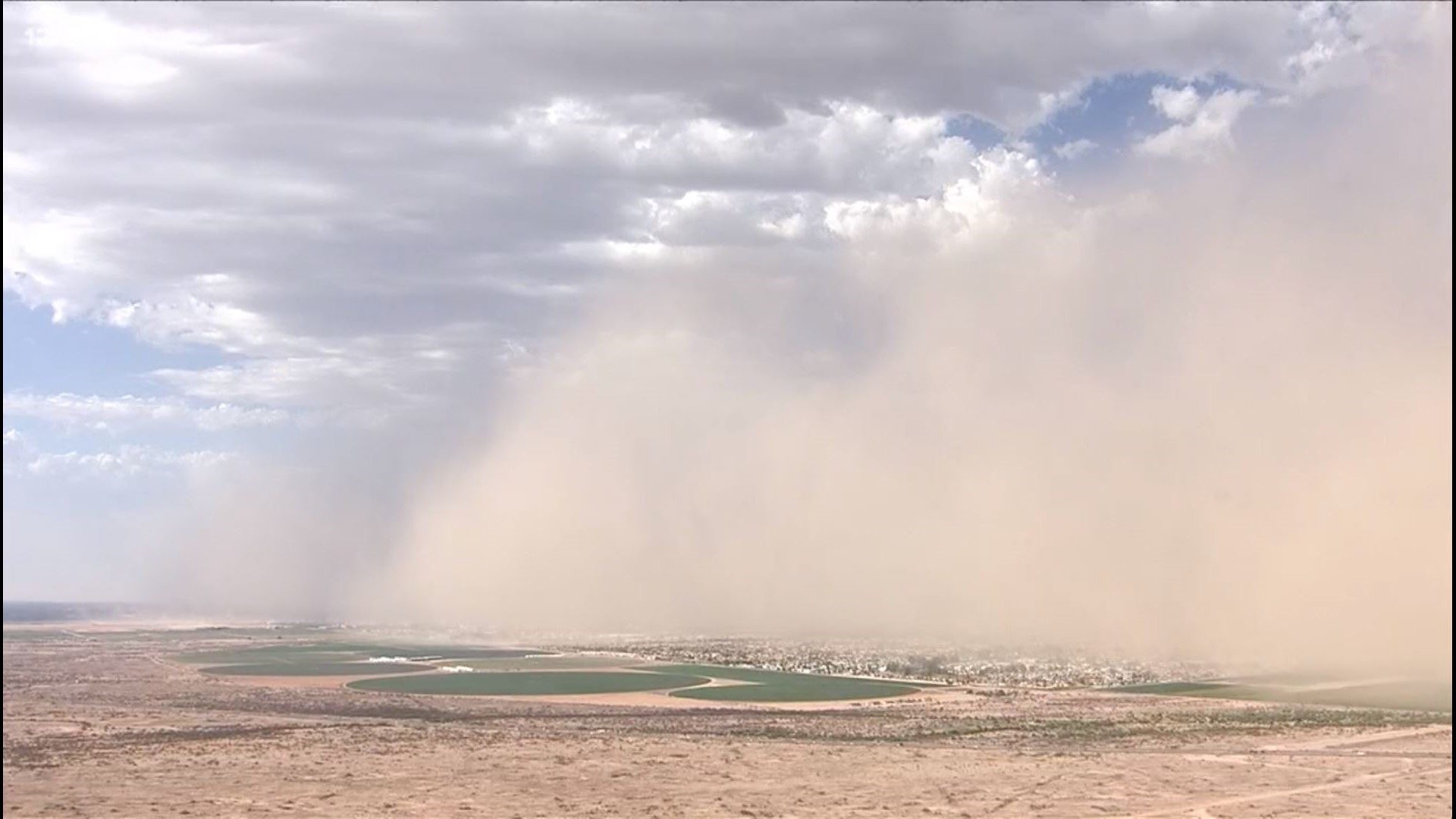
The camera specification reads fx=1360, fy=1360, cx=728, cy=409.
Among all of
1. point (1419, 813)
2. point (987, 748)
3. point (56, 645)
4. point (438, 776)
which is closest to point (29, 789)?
point (438, 776)

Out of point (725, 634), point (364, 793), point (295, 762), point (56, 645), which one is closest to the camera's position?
point (364, 793)

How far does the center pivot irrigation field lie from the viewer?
83.9 meters

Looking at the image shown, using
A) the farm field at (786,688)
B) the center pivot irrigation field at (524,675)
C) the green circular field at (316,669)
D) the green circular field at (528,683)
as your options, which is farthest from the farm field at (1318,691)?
the green circular field at (316,669)

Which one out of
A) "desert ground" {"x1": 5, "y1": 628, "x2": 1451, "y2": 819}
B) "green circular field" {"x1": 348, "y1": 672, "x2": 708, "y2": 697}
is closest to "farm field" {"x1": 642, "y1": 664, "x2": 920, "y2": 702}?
"green circular field" {"x1": 348, "y1": 672, "x2": 708, "y2": 697}

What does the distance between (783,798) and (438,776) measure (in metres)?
12.2

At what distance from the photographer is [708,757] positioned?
51938 mm

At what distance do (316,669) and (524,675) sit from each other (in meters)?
18.7

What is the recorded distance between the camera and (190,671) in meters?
100

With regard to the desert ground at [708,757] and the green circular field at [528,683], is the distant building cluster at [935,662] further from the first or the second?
the desert ground at [708,757]

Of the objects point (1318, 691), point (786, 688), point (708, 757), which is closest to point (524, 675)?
point (786, 688)

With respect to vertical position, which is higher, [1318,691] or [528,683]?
[1318,691]

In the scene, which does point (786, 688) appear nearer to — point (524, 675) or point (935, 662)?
point (524, 675)

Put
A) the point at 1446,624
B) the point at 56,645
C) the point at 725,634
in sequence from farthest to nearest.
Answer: the point at 725,634
the point at 56,645
the point at 1446,624

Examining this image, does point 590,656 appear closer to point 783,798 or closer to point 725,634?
→ point 725,634
